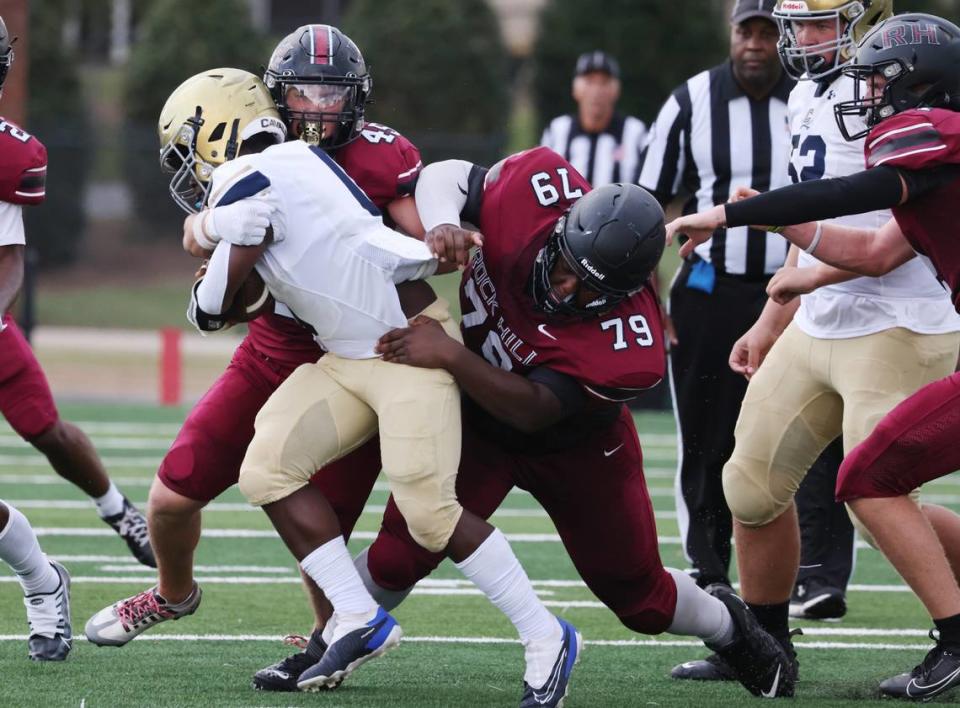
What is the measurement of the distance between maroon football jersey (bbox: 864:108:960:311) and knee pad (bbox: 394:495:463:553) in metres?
1.25

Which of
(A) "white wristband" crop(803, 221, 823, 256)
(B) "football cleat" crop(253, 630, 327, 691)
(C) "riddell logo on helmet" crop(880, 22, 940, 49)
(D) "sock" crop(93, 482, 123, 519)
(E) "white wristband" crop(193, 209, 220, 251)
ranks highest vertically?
(C) "riddell logo on helmet" crop(880, 22, 940, 49)

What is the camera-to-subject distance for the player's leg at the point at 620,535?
383 cm

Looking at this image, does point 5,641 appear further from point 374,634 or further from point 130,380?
point 130,380

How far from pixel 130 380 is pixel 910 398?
438 inches

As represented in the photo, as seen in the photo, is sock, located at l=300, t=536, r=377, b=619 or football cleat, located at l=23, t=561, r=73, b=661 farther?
football cleat, located at l=23, t=561, r=73, b=661

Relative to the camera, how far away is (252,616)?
5.06m

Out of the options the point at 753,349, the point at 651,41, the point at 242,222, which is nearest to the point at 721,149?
the point at 753,349

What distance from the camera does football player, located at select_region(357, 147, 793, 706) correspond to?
3619 millimetres

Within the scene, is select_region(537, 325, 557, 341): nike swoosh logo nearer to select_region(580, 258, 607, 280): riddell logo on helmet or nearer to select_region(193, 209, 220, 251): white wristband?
select_region(580, 258, 607, 280): riddell logo on helmet

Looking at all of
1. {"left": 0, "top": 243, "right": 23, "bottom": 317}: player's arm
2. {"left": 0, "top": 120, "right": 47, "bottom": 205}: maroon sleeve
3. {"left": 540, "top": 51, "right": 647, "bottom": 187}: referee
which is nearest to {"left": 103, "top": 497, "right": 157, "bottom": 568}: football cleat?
{"left": 0, "top": 243, "right": 23, "bottom": 317}: player's arm

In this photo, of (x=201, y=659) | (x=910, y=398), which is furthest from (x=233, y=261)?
(x=910, y=398)

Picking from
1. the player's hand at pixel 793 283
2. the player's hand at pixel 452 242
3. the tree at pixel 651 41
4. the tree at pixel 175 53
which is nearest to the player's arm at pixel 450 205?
the player's hand at pixel 452 242

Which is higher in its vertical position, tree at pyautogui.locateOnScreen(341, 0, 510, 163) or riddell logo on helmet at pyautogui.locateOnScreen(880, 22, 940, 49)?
riddell logo on helmet at pyautogui.locateOnScreen(880, 22, 940, 49)

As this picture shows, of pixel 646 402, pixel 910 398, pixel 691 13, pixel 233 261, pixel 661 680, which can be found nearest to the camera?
pixel 233 261
